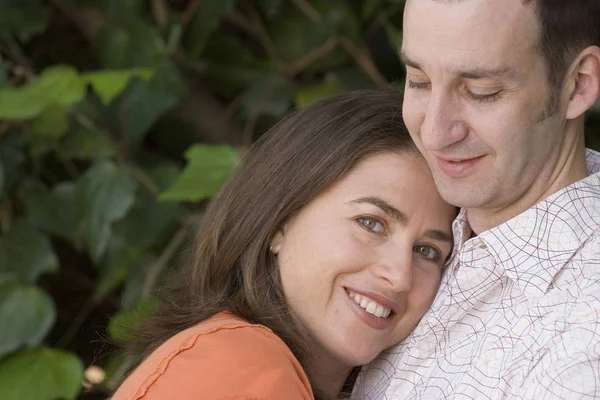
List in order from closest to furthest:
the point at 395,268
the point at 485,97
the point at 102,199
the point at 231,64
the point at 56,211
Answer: the point at 485,97
the point at 395,268
the point at 102,199
the point at 56,211
the point at 231,64

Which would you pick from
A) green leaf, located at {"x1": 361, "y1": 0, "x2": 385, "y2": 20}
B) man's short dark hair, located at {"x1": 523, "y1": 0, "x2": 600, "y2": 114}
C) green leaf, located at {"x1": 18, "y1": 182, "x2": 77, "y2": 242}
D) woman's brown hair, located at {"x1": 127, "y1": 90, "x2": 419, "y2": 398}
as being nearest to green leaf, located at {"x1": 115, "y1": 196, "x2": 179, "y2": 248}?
green leaf, located at {"x1": 18, "y1": 182, "x2": 77, "y2": 242}

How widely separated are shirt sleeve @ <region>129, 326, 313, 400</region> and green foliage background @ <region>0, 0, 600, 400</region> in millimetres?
725

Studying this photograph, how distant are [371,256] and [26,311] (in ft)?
3.74

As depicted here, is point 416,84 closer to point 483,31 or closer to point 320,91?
point 483,31

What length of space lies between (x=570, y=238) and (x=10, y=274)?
5.02 feet

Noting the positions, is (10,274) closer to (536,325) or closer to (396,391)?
(396,391)

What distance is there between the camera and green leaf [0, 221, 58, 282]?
260cm

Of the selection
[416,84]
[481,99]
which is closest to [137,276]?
[416,84]

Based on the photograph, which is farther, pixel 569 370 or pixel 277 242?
pixel 277 242

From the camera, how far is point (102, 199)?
2463 mm

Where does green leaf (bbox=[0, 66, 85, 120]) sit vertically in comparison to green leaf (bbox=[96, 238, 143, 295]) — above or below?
above

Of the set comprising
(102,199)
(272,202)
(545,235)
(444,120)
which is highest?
(444,120)

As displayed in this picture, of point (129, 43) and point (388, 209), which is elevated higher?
point (388, 209)

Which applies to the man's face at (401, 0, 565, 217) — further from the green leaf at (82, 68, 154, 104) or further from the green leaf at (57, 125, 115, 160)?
the green leaf at (57, 125, 115, 160)
